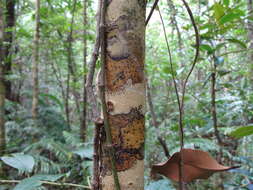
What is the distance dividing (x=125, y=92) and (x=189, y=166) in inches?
11.0

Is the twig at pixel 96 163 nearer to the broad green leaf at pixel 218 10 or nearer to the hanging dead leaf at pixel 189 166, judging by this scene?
the hanging dead leaf at pixel 189 166

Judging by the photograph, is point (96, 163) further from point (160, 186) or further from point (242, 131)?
point (160, 186)

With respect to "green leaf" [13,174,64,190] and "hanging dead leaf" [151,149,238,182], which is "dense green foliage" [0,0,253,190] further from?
"hanging dead leaf" [151,149,238,182]

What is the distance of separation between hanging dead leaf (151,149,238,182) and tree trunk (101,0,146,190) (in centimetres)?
12

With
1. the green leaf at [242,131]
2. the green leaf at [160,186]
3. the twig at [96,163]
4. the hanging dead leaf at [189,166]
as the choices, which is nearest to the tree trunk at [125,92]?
the twig at [96,163]

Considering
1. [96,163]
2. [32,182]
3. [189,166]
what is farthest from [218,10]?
[32,182]

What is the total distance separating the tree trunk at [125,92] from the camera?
1.47ft

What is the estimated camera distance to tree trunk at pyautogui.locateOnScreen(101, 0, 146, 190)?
0.45 meters

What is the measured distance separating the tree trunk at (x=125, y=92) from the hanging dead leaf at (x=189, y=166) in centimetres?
12

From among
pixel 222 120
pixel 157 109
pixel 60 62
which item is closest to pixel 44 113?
pixel 60 62

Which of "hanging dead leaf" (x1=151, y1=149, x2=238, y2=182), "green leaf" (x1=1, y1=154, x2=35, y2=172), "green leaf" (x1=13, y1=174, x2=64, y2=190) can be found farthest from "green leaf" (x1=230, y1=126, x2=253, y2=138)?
"green leaf" (x1=1, y1=154, x2=35, y2=172)

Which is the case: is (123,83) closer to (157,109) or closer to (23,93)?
(23,93)

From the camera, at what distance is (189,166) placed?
1.89 feet

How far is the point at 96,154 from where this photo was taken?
459mm
